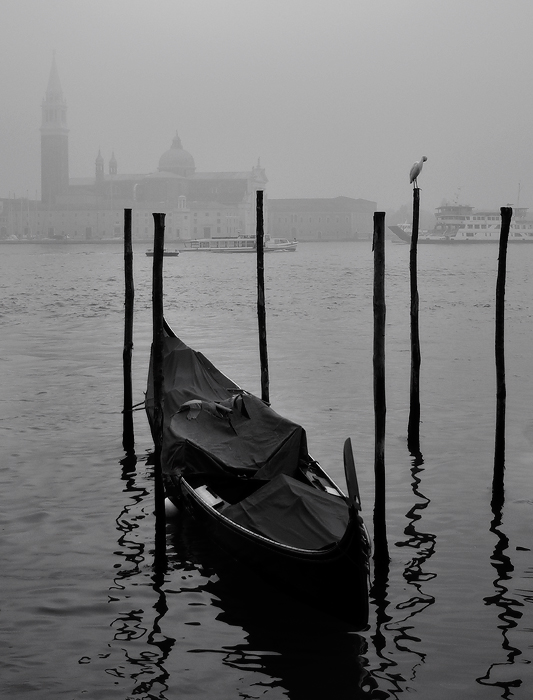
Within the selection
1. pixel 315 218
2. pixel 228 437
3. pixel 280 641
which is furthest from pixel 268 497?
pixel 315 218

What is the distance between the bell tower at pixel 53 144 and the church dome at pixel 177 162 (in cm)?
1021

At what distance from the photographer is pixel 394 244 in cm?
10050

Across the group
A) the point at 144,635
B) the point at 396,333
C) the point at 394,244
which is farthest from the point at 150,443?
the point at 394,244

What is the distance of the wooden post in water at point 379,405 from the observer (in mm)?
4801

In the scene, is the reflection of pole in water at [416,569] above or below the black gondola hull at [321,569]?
below

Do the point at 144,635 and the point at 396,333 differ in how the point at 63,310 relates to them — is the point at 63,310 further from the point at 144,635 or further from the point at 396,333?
the point at 144,635

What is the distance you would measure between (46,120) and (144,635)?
10548 centimetres

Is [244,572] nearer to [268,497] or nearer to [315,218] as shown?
[268,497]

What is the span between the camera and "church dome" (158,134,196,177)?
103m

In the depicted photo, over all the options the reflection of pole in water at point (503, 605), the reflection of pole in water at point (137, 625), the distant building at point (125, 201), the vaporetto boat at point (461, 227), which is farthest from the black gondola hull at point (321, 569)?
the distant building at point (125, 201)

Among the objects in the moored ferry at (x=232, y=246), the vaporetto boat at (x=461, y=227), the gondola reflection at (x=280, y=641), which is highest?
the vaporetto boat at (x=461, y=227)

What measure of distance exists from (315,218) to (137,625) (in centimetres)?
10591

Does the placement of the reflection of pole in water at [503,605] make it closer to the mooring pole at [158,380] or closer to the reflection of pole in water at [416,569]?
the reflection of pole in water at [416,569]

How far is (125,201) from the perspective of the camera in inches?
3927
